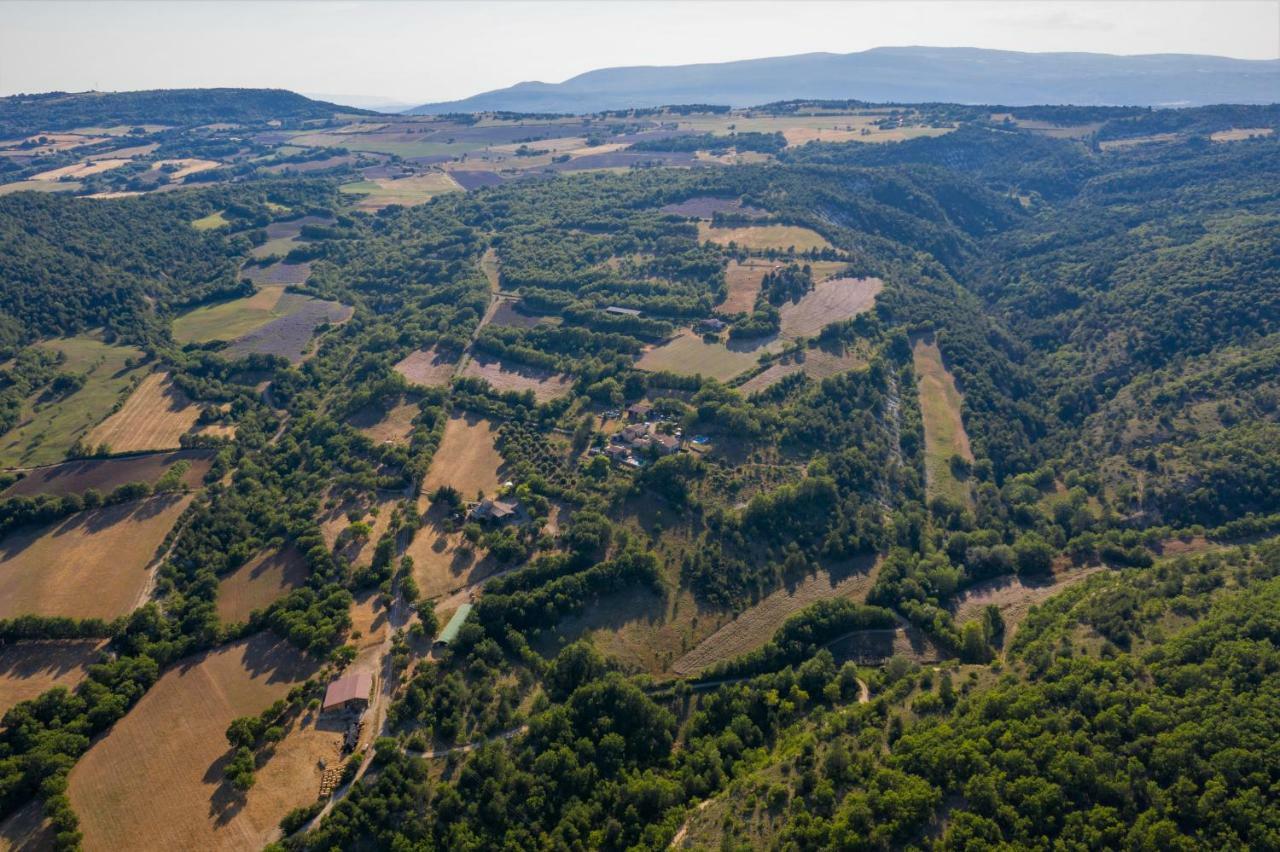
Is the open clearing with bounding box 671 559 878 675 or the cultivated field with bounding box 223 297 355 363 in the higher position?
the cultivated field with bounding box 223 297 355 363

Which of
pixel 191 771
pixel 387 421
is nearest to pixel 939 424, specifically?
pixel 387 421

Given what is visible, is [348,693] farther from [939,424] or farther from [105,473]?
[939,424]

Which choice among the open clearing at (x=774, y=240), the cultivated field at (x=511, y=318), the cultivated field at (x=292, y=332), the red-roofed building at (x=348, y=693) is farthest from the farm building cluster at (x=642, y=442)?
the open clearing at (x=774, y=240)

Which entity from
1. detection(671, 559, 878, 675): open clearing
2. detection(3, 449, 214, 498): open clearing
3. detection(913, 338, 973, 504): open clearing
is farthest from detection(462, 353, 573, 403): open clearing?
detection(913, 338, 973, 504): open clearing

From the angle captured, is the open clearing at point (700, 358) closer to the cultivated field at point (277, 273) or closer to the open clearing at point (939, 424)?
the open clearing at point (939, 424)

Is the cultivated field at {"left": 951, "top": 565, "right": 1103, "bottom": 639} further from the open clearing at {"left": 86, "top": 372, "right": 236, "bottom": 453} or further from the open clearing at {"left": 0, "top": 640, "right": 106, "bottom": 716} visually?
the open clearing at {"left": 86, "top": 372, "right": 236, "bottom": 453}

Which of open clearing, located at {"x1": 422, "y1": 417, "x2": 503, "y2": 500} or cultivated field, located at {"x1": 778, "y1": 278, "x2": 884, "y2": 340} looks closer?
open clearing, located at {"x1": 422, "y1": 417, "x2": 503, "y2": 500}
